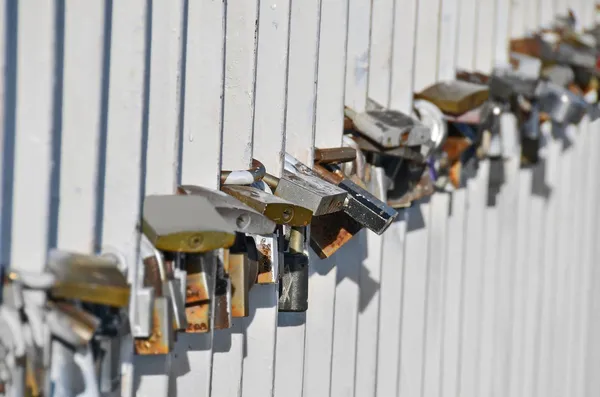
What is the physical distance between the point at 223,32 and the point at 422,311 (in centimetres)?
140

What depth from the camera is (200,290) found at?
182 centimetres

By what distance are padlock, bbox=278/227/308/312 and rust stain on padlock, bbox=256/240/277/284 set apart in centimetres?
→ 13

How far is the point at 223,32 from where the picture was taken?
192 cm

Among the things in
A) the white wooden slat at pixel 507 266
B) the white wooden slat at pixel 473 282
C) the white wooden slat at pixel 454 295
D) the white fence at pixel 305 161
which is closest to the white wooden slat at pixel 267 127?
the white fence at pixel 305 161

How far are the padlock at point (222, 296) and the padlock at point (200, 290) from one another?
3 centimetres

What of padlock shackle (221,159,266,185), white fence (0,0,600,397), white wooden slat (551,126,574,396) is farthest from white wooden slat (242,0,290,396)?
white wooden slat (551,126,574,396)

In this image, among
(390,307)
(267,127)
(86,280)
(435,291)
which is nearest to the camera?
(86,280)

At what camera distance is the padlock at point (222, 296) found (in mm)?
1889

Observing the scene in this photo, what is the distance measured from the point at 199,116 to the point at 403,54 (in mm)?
1027

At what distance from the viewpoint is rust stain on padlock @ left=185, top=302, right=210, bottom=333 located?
72.0 inches

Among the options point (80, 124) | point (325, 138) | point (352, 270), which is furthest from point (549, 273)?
point (80, 124)

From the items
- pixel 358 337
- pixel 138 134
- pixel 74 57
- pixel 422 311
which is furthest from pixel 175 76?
pixel 422 311

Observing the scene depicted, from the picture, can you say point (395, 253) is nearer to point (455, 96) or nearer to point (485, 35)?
point (455, 96)

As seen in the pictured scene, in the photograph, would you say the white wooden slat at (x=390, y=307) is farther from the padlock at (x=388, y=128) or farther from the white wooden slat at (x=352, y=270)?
the padlock at (x=388, y=128)
